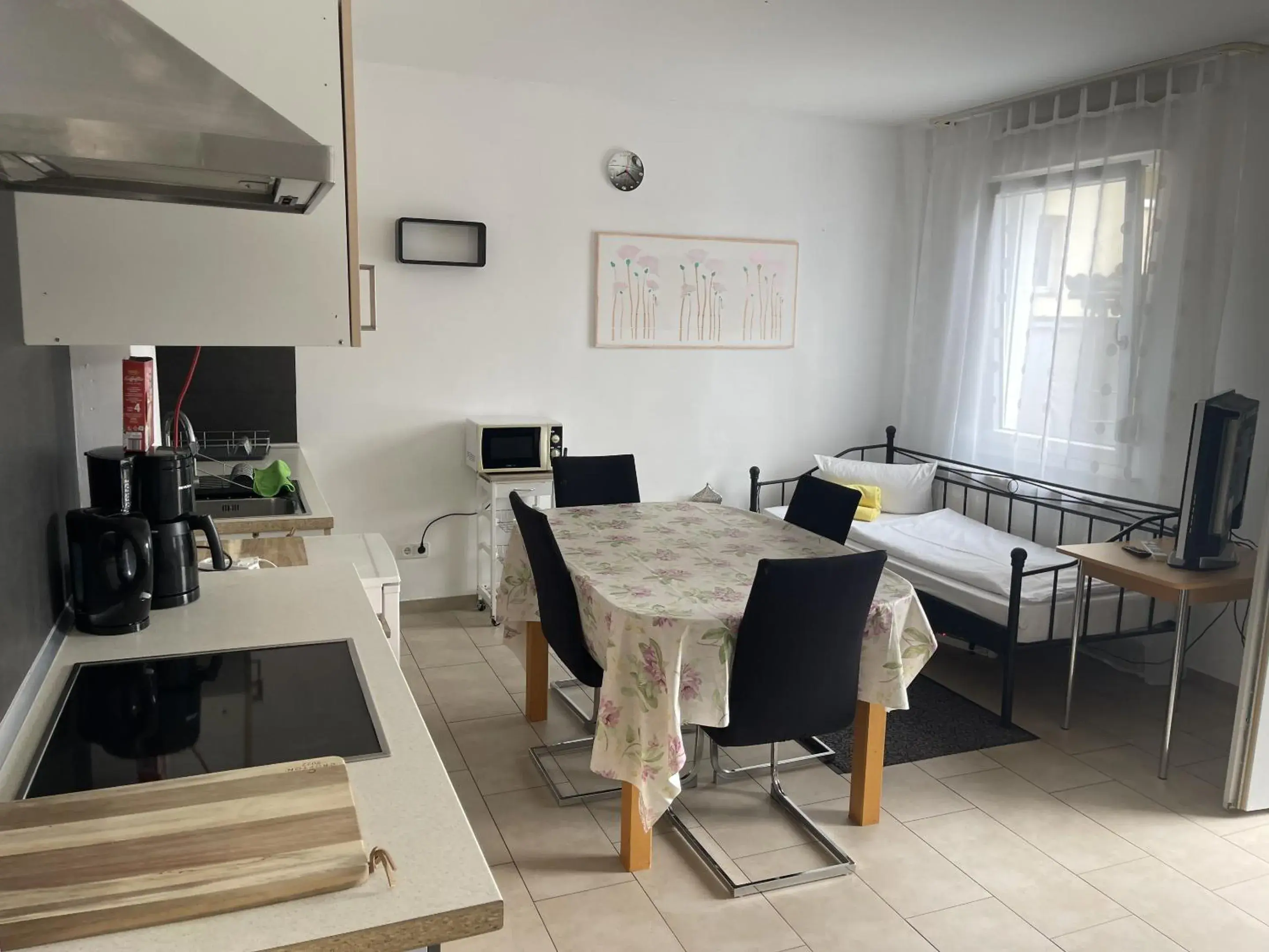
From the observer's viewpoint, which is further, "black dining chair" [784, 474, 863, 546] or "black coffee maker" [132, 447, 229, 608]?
"black dining chair" [784, 474, 863, 546]

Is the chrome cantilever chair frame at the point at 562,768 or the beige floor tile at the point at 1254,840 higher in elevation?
the beige floor tile at the point at 1254,840

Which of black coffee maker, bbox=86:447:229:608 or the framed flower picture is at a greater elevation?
the framed flower picture

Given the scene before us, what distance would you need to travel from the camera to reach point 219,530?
289 centimetres

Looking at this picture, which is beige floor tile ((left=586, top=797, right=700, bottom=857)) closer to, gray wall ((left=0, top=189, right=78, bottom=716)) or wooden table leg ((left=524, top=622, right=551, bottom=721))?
wooden table leg ((left=524, top=622, right=551, bottom=721))

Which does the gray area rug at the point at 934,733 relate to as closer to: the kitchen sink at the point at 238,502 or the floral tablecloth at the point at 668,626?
→ the floral tablecloth at the point at 668,626

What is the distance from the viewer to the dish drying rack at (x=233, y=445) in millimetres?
4012

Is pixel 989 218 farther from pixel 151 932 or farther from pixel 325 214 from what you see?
pixel 151 932

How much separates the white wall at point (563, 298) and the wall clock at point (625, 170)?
0.04m

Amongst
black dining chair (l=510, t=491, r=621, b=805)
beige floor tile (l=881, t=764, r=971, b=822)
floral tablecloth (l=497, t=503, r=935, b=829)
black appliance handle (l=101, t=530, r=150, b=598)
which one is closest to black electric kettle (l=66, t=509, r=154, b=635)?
black appliance handle (l=101, t=530, r=150, b=598)

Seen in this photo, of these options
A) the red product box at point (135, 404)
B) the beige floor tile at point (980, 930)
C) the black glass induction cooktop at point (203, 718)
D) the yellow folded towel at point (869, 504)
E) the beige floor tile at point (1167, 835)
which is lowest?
the beige floor tile at point (980, 930)

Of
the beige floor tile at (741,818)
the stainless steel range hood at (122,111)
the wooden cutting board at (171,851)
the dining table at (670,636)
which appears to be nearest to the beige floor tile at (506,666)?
the dining table at (670,636)

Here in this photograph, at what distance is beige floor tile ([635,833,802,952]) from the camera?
2.36 meters

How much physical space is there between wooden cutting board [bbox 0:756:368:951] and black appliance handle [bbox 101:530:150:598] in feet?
2.06

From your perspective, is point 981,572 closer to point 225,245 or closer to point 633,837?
point 633,837
